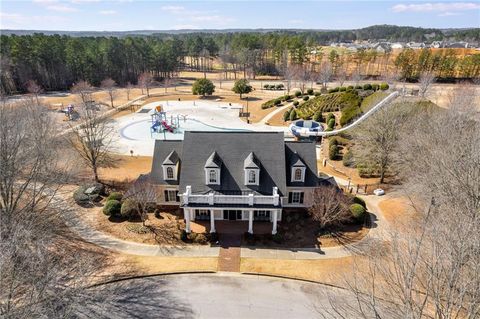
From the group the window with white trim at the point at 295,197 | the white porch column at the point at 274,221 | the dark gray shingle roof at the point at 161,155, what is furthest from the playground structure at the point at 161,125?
the white porch column at the point at 274,221

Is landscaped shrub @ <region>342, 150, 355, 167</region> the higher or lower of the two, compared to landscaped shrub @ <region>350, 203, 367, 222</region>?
higher

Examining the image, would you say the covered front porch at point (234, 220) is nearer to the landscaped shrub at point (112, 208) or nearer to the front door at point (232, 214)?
the front door at point (232, 214)

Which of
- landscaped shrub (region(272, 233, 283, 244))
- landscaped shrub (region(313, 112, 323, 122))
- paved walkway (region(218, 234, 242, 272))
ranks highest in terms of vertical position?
landscaped shrub (region(313, 112, 323, 122))

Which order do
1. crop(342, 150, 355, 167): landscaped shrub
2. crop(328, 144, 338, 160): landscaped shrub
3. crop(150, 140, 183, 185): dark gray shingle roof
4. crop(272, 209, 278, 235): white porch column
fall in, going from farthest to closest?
crop(328, 144, 338, 160): landscaped shrub
crop(342, 150, 355, 167): landscaped shrub
crop(150, 140, 183, 185): dark gray shingle roof
crop(272, 209, 278, 235): white porch column

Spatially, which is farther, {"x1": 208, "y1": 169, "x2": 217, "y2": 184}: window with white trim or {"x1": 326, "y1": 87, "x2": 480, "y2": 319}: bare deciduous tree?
{"x1": 208, "y1": 169, "x2": 217, "y2": 184}: window with white trim

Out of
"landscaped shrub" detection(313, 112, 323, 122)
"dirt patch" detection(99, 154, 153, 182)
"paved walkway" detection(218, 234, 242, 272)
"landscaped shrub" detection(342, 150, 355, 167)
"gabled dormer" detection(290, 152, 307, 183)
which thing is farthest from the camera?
"landscaped shrub" detection(313, 112, 323, 122)

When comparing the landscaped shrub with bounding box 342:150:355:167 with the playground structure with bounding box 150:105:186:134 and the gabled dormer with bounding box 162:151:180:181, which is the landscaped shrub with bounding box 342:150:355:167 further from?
the playground structure with bounding box 150:105:186:134

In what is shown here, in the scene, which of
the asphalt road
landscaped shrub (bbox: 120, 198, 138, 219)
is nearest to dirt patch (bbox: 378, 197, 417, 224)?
the asphalt road
